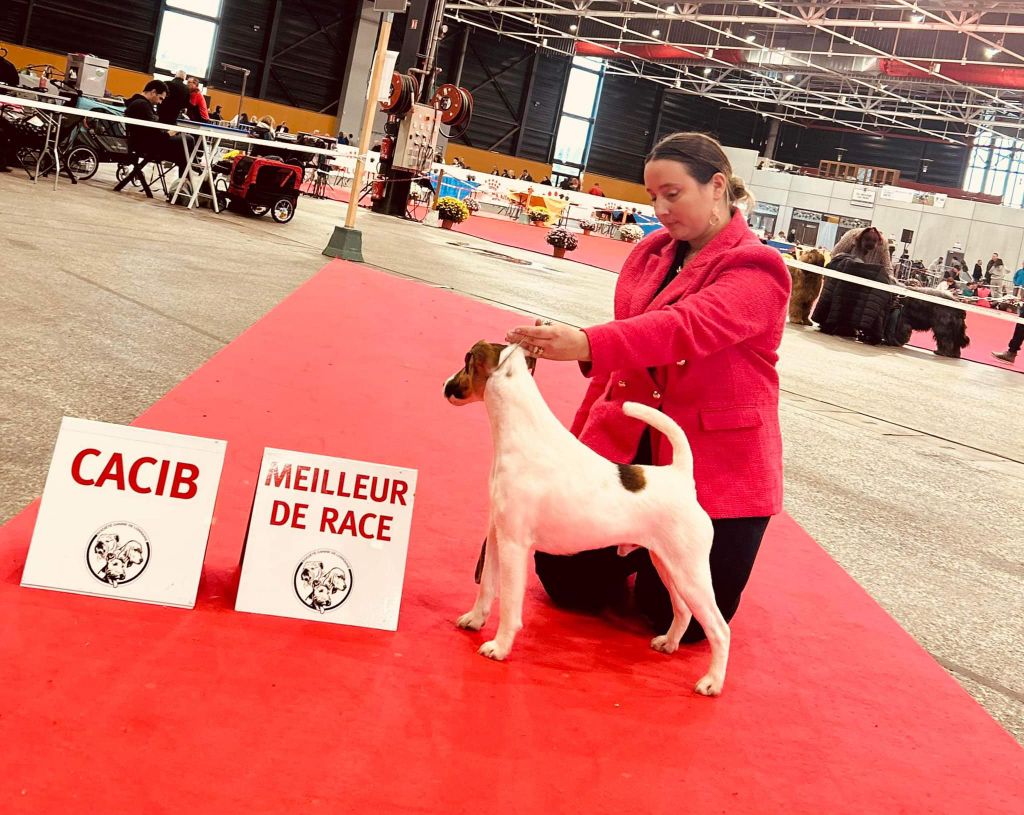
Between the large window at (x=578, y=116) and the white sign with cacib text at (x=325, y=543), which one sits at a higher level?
the large window at (x=578, y=116)

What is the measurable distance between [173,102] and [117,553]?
10.4 m

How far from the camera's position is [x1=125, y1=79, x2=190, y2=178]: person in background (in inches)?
448

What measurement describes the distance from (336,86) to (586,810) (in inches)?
1175

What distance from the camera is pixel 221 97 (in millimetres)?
27078

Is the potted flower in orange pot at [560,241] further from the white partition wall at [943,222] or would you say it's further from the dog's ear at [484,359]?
the white partition wall at [943,222]

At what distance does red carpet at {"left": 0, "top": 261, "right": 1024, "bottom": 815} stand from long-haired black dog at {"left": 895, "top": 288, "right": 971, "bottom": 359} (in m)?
10.7

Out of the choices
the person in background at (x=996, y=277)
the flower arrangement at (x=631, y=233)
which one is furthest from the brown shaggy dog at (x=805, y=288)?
the person in background at (x=996, y=277)

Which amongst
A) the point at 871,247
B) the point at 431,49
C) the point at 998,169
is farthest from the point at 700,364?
the point at 998,169

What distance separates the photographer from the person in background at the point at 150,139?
11.4m

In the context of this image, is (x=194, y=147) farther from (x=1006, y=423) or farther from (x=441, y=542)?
(x=441, y=542)

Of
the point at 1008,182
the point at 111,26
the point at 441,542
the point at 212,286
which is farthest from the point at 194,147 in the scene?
the point at 1008,182

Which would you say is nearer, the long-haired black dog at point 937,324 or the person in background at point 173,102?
the person in background at point 173,102

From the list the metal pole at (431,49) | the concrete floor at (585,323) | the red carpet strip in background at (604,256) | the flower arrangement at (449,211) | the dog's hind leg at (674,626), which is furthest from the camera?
the flower arrangement at (449,211)

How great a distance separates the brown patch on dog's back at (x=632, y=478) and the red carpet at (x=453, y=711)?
44 centimetres
